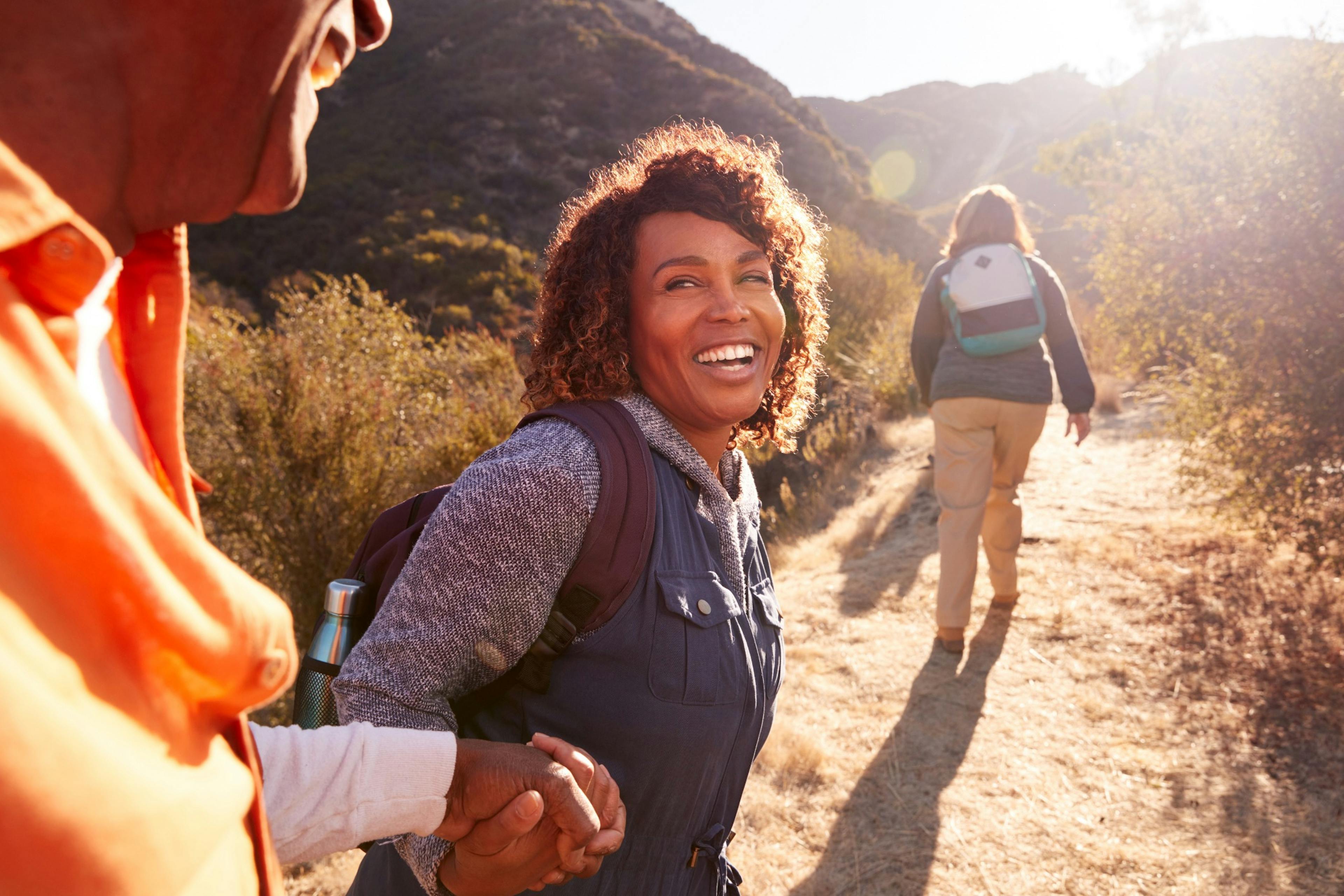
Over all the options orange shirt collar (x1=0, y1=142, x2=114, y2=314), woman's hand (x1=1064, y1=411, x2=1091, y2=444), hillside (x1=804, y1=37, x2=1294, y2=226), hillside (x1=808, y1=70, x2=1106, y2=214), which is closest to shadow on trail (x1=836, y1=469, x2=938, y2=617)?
woman's hand (x1=1064, y1=411, x2=1091, y2=444)

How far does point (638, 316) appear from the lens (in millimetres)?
1810

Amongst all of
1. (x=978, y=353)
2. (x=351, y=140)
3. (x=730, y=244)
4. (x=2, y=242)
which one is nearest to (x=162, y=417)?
(x=2, y=242)

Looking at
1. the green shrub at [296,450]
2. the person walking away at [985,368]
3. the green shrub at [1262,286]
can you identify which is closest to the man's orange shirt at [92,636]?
the person walking away at [985,368]

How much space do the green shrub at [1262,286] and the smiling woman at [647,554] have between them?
12.0 ft

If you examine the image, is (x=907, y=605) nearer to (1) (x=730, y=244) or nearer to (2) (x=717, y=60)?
(1) (x=730, y=244)

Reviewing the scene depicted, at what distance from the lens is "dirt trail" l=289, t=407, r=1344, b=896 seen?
9.75 ft

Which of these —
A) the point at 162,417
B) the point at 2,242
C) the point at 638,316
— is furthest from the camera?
the point at 638,316

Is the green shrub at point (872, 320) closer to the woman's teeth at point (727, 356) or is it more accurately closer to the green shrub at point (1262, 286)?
the green shrub at point (1262, 286)

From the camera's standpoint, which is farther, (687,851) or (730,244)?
(730,244)

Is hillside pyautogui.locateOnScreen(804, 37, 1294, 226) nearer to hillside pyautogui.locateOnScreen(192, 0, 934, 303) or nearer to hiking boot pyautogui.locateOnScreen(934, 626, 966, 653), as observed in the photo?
hillside pyautogui.locateOnScreen(192, 0, 934, 303)

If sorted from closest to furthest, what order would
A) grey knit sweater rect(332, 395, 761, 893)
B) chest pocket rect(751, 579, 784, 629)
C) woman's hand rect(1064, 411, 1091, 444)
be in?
grey knit sweater rect(332, 395, 761, 893), chest pocket rect(751, 579, 784, 629), woman's hand rect(1064, 411, 1091, 444)

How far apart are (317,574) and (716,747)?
4.72 meters

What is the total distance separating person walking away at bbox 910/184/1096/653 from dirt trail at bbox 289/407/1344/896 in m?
0.55

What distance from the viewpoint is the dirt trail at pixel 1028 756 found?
2973mm
